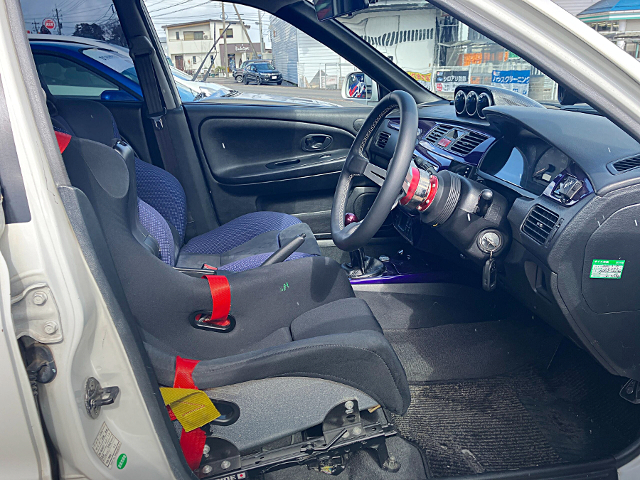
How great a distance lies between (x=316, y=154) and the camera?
2.66 m

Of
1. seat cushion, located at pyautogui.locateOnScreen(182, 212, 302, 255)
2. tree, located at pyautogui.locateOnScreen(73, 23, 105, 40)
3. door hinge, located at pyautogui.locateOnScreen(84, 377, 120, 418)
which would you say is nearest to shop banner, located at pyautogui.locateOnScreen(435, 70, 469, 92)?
seat cushion, located at pyautogui.locateOnScreen(182, 212, 302, 255)

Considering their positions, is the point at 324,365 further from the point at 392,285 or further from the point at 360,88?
the point at 360,88

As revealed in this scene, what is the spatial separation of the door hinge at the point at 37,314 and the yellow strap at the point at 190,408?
1.16 ft

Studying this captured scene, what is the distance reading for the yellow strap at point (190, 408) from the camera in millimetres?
1136

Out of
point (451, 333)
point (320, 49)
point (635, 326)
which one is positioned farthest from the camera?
point (320, 49)

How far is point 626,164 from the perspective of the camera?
47.7 inches

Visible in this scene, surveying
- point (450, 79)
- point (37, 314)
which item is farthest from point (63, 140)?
point (450, 79)

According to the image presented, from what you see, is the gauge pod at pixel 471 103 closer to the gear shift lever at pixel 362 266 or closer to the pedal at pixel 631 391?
the gear shift lever at pixel 362 266

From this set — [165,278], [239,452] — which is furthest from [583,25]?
[239,452]

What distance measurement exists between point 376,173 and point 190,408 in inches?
31.5

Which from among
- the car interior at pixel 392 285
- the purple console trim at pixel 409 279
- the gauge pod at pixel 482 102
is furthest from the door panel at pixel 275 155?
the gauge pod at pixel 482 102

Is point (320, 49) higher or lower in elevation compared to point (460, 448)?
higher

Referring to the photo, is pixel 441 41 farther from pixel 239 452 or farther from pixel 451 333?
pixel 239 452

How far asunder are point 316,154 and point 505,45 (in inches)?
69.2
